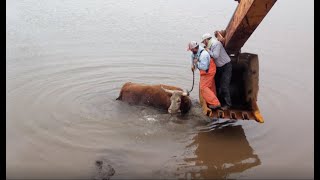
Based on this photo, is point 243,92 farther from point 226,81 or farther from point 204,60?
point 204,60

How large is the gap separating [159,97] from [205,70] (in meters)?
1.54

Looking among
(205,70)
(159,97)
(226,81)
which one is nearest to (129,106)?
(159,97)

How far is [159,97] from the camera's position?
8.97m

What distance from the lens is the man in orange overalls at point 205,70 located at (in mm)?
7773

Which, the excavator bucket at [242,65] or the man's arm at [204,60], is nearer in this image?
the excavator bucket at [242,65]

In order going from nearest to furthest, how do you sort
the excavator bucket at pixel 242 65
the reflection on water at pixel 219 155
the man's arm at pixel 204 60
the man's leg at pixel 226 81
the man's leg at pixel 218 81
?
the reflection on water at pixel 219 155 < the excavator bucket at pixel 242 65 < the man's arm at pixel 204 60 < the man's leg at pixel 226 81 < the man's leg at pixel 218 81

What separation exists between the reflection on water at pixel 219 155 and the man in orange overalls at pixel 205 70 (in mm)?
693

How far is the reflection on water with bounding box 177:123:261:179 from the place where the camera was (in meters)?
6.66

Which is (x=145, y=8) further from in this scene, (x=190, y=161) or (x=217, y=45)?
(x=190, y=161)

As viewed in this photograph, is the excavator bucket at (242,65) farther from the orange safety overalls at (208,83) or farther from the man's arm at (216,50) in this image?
the man's arm at (216,50)

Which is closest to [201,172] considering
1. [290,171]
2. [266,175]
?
[266,175]

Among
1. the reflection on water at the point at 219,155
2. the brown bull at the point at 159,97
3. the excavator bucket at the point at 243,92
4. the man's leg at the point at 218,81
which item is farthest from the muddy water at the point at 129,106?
the man's leg at the point at 218,81

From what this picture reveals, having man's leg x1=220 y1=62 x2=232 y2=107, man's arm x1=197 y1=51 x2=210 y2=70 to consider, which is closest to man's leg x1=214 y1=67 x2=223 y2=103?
man's leg x1=220 y1=62 x2=232 y2=107

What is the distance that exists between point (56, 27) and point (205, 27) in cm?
597
